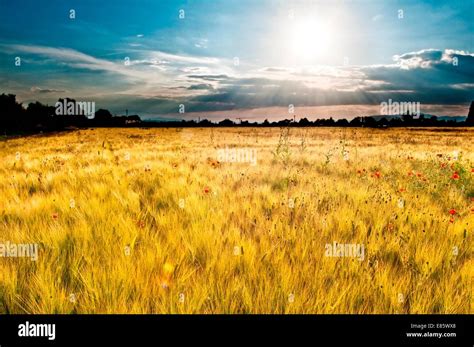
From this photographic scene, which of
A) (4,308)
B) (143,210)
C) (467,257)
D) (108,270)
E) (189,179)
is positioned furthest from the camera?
(189,179)

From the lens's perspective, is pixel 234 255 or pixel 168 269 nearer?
pixel 168 269

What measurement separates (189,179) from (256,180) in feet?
4.29

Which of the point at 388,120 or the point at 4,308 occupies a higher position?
the point at 388,120

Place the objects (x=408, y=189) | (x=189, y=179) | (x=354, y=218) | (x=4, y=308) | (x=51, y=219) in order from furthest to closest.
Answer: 1. (x=189, y=179)
2. (x=408, y=189)
3. (x=354, y=218)
4. (x=51, y=219)
5. (x=4, y=308)

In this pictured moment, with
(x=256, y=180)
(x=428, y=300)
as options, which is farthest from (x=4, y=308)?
(x=256, y=180)

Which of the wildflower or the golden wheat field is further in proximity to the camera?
the wildflower

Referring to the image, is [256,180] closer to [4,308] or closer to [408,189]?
[408,189]

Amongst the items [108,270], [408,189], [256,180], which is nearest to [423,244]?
[108,270]

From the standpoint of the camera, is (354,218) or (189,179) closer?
(354,218)

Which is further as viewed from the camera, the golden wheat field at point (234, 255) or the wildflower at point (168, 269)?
the wildflower at point (168, 269)

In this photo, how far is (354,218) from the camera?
390 cm
